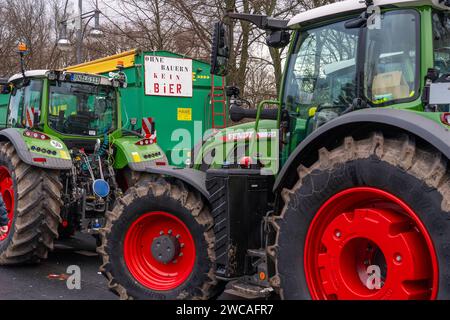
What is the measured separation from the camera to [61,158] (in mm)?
6719

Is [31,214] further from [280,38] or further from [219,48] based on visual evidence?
[280,38]

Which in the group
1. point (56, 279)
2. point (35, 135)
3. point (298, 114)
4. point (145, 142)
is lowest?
point (56, 279)

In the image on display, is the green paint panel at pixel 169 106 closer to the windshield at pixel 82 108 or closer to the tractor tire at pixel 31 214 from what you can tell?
the windshield at pixel 82 108

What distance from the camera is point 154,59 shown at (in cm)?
1170

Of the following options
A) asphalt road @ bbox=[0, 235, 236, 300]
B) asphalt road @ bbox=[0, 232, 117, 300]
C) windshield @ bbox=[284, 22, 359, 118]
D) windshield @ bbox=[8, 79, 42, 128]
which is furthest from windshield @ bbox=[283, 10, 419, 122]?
windshield @ bbox=[8, 79, 42, 128]

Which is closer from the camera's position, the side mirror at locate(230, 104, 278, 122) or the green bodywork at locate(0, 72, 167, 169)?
the side mirror at locate(230, 104, 278, 122)

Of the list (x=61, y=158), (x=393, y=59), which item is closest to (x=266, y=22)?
(x=393, y=59)

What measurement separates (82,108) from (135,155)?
1.04 metres

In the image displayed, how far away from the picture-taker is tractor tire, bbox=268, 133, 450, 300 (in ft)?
9.28

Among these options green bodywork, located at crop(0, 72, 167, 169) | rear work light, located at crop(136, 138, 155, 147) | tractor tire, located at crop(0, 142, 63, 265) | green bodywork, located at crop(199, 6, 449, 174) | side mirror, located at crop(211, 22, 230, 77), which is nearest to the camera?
green bodywork, located at crop(199, 6, 449, 174)

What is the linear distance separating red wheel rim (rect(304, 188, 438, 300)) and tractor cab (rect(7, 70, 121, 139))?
196 inches

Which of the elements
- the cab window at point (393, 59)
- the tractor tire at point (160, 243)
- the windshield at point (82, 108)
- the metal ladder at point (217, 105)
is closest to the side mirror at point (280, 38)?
the cab window at point (393, 59)

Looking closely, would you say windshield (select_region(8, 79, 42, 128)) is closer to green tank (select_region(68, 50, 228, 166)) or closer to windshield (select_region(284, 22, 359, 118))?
green tank (select_region(68, 50, 228, 166))
